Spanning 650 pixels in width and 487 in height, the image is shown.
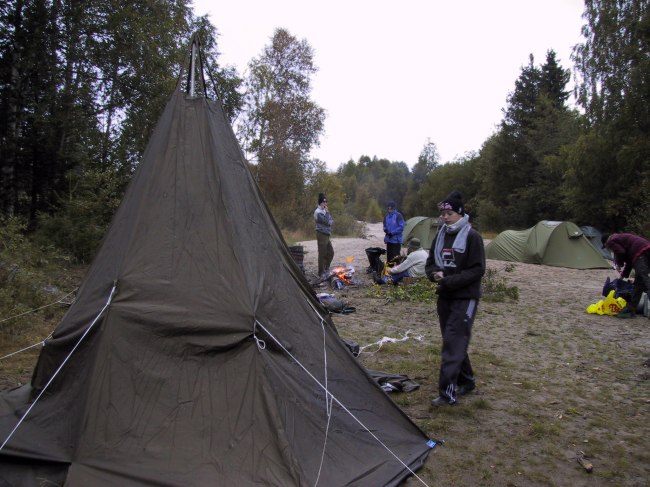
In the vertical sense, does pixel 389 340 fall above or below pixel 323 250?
below

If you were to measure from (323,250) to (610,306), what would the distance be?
6032mm

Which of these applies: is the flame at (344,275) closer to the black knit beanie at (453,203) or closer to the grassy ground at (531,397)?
the grassy ground at (531,397)

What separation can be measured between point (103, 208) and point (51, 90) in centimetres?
351

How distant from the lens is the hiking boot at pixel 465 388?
189 inches

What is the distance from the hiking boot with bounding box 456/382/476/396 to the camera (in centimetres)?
480

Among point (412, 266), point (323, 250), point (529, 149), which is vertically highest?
point (529, 149)

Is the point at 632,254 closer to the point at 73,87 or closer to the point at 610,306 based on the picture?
the point at 610,306

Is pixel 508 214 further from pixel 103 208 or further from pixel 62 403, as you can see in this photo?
pixel 62 403

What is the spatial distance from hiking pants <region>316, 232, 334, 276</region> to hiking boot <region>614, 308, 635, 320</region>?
19.9 ft

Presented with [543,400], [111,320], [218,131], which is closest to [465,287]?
[543,400]

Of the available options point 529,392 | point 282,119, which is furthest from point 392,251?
point 282,119

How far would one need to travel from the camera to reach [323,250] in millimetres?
11523

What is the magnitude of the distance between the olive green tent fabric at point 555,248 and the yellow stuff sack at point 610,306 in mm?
6961

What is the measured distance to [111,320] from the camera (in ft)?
10.8
